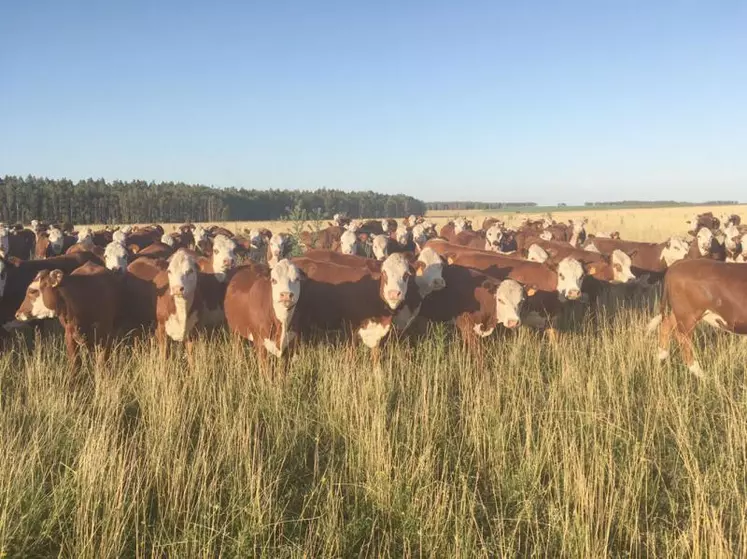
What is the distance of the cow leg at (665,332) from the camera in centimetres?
783

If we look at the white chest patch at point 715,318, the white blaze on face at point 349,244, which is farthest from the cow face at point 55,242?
the white chest patch at point 715,318

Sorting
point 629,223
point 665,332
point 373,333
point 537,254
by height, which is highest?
point 629,223

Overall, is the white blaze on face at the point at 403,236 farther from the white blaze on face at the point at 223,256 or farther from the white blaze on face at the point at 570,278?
the white blaze on face at the point at 570,278

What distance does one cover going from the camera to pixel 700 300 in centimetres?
778

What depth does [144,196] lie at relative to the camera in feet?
265

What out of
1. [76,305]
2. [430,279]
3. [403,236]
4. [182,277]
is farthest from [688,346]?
[403,236]

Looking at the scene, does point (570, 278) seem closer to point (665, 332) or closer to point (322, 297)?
point (665, 332)

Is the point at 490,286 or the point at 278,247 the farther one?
the point at 278,247

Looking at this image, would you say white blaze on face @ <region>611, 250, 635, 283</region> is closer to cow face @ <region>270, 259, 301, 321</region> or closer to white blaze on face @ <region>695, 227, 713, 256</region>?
white blaze on face @ <region>695, 227, 713, 256</region>

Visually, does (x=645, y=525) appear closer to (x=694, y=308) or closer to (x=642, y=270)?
(x=694, y=308)

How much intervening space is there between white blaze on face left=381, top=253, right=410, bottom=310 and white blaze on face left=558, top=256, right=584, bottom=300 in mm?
3093

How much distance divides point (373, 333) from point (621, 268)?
6.48 meters

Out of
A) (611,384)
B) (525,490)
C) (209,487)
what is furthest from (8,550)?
(611,384)

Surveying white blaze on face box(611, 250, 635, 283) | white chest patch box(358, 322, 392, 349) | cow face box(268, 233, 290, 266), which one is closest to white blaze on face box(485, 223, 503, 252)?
white blaze on face box(611, 250, 635, 283)
